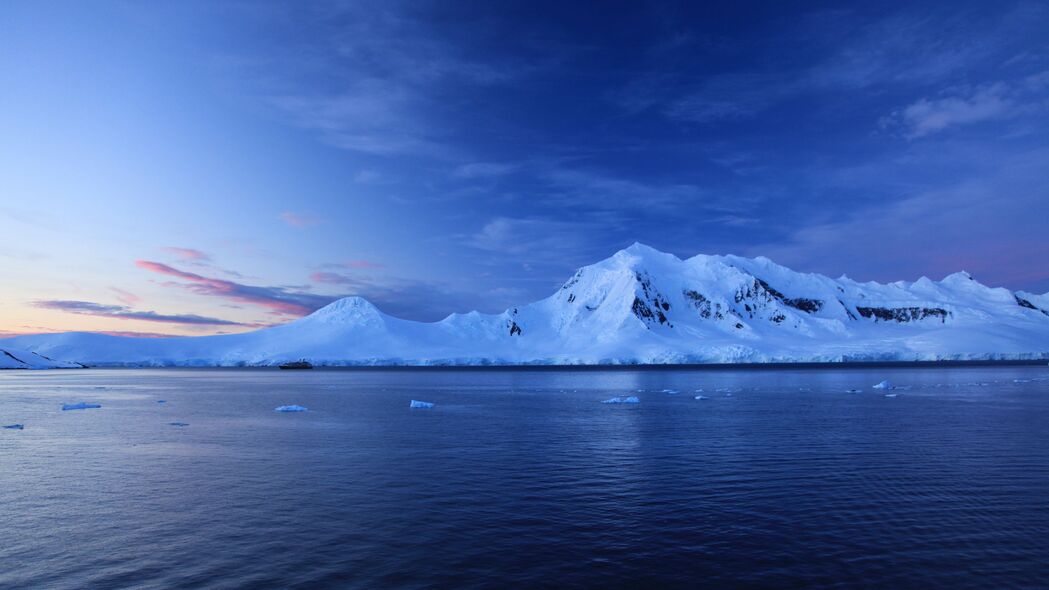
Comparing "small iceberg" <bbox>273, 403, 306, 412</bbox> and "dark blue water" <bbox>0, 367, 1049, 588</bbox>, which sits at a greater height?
"small iceberg" <bbox>273, 403, 306, 412</bbox>

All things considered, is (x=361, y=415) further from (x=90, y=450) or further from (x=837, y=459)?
(x=837, y=459)

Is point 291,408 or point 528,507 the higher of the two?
point 291,408

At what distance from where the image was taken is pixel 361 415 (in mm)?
61719

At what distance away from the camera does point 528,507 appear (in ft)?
74.8

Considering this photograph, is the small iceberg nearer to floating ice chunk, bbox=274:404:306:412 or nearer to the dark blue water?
floating ice chunk, bbox=274:404:306:412

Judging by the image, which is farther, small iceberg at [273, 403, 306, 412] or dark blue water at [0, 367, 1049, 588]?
small iceberg at [273, 403, 306, 412]

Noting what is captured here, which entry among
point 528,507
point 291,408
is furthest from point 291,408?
point 528,507

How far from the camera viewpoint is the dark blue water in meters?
16.1

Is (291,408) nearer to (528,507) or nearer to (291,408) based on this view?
(291,408)

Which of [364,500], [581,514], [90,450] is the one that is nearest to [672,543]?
[581,514]

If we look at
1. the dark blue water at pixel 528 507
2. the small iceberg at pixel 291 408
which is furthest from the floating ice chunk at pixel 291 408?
the dark blue water at pixel 528 507

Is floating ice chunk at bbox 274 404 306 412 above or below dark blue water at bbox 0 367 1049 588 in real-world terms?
above

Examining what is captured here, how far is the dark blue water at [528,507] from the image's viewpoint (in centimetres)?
1608

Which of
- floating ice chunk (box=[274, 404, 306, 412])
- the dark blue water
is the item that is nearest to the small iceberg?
floating ice chunk (box=[274, 404, 306, 412])
